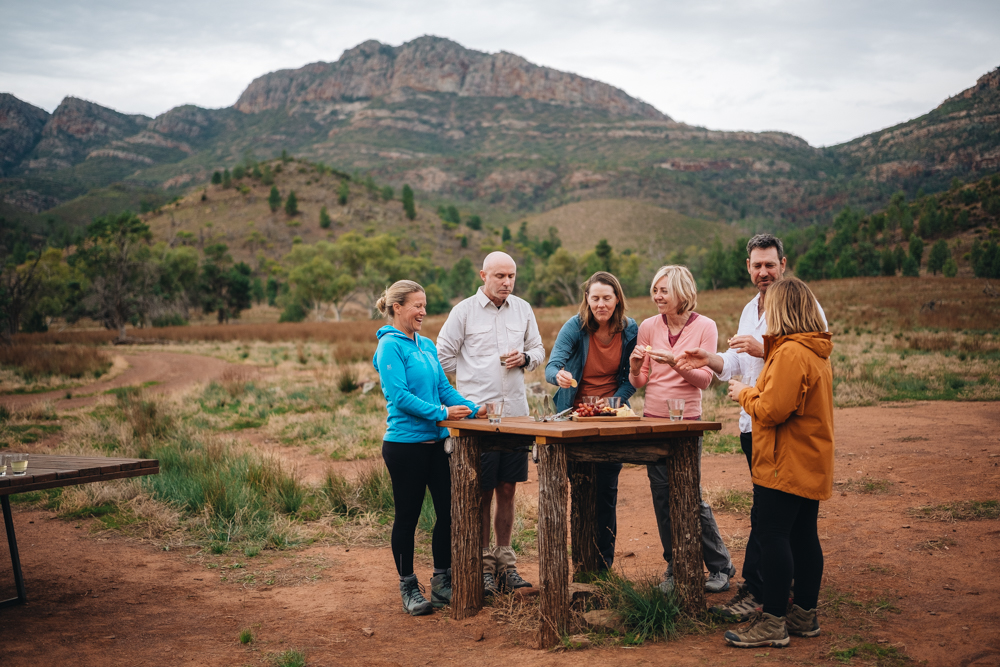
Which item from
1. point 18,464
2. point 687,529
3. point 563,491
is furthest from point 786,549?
point 18,464

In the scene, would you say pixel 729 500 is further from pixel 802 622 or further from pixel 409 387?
pixel 409 387

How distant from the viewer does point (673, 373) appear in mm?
4219

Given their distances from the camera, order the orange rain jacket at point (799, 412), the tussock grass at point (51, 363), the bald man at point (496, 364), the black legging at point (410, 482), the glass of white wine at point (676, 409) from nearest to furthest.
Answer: the orange rain jacket at point (799, 412) → the glass of white wine at point (676, 409) → the black legging at point (410, 482) → the bald man at point (496, 364) → the tussock grass at point (51, 363)

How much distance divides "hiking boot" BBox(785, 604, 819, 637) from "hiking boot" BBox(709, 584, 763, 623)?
0.22 m

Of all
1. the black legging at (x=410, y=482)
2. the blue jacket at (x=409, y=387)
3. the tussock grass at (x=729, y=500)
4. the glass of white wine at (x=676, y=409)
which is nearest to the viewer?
the glass of white wine at (x=676, y=409)

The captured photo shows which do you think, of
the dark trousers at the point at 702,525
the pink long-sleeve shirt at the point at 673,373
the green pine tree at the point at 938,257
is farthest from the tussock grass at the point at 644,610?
the green pine tree at the point at 938,257

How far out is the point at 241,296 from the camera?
64812 mm

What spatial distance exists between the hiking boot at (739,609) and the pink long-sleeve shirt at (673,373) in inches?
43.3

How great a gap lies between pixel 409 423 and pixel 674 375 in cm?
172

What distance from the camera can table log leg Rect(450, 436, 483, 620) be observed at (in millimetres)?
4012

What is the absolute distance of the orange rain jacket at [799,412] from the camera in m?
3.23

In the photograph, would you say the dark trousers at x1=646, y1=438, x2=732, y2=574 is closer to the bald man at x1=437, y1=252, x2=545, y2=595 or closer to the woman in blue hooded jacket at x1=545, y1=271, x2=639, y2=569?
the woman in blue hooded jacket at x1=545, y1=271, x2=639, y2=569

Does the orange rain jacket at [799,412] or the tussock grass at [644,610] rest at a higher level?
the orange rain jacket at [799,412]

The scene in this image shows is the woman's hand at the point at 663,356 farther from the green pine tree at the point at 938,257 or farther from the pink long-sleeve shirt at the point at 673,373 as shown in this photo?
the green pine tree at the point at 938,257
